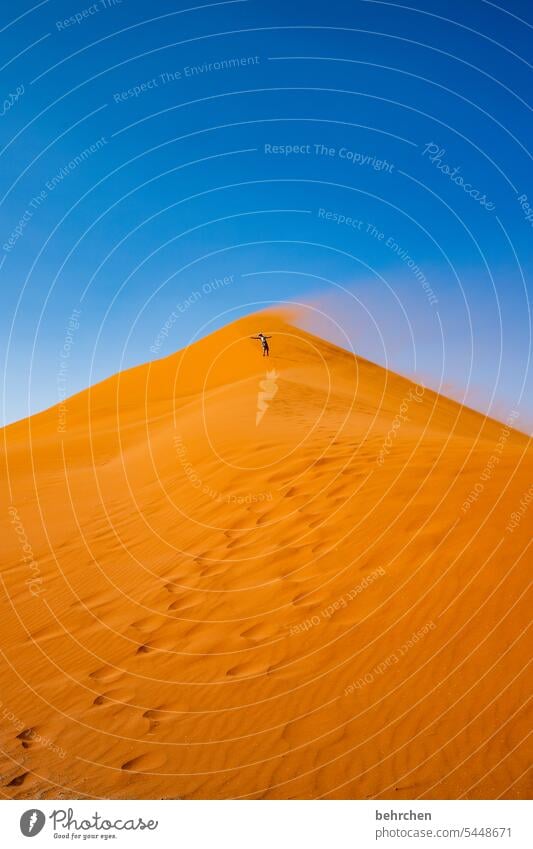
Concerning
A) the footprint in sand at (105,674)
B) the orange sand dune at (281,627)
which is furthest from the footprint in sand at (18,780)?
the footprint in sand at (105,674)

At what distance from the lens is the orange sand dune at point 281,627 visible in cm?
617

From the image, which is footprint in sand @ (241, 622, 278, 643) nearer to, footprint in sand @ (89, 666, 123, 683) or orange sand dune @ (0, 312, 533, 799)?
orange sand dune @ (0, 312, 533, 799)

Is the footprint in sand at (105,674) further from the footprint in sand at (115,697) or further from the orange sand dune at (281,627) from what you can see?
the footprint in sand at (115,697)

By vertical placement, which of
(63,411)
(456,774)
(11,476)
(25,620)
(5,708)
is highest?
(63,411)

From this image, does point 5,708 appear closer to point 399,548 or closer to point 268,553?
point 268,553

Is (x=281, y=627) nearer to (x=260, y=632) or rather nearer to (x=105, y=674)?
(x=260, y=632)

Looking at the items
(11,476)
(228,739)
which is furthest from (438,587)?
(11,476)

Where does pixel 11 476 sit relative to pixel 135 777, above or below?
above

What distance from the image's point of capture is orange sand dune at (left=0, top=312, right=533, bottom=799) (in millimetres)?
6172

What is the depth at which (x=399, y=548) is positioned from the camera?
9.09 meters

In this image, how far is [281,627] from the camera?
27.0 ft

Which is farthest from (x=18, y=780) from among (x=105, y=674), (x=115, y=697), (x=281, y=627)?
(x=281, y=627)

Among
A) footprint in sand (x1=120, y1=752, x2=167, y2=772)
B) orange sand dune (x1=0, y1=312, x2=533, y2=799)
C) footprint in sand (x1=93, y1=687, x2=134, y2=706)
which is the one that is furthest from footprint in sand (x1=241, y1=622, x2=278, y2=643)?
footprint in sand (x1=120, y1=752, x2=167, y2=772)

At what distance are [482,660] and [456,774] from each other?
61.1 inches
